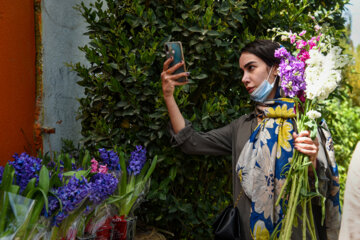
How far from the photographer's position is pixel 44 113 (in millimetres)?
3072

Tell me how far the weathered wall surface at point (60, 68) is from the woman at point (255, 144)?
1059mm

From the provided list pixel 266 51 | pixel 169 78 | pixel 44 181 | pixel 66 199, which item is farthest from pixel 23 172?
pixel 266 51

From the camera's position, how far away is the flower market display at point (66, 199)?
169 centimetres

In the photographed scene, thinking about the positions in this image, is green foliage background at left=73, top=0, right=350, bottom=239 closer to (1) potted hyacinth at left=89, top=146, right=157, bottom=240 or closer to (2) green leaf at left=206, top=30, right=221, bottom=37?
(2) green leaf at left=206, top=30, right=221, bottom=37

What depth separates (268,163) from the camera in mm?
2527

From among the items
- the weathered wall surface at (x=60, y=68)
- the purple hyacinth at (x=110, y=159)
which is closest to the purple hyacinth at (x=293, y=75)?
the purple hyacinth at (x=110, y=159)

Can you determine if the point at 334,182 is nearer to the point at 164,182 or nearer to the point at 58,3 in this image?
the point at 164,182

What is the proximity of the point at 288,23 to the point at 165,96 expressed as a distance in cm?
136

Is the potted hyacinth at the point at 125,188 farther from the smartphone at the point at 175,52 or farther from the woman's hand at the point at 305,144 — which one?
the woman's hand at the point at 305,144

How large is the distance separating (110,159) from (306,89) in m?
1.22

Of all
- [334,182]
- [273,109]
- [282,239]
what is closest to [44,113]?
[273,109]

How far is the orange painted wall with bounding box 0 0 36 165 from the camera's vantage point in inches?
106

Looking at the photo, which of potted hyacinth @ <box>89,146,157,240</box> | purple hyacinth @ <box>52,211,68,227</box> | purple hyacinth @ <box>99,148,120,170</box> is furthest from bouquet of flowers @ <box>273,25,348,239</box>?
purple hyacinth @ <box>52,211,68,227</box>

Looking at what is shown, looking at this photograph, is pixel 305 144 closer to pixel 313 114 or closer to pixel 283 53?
pixel 313 114
